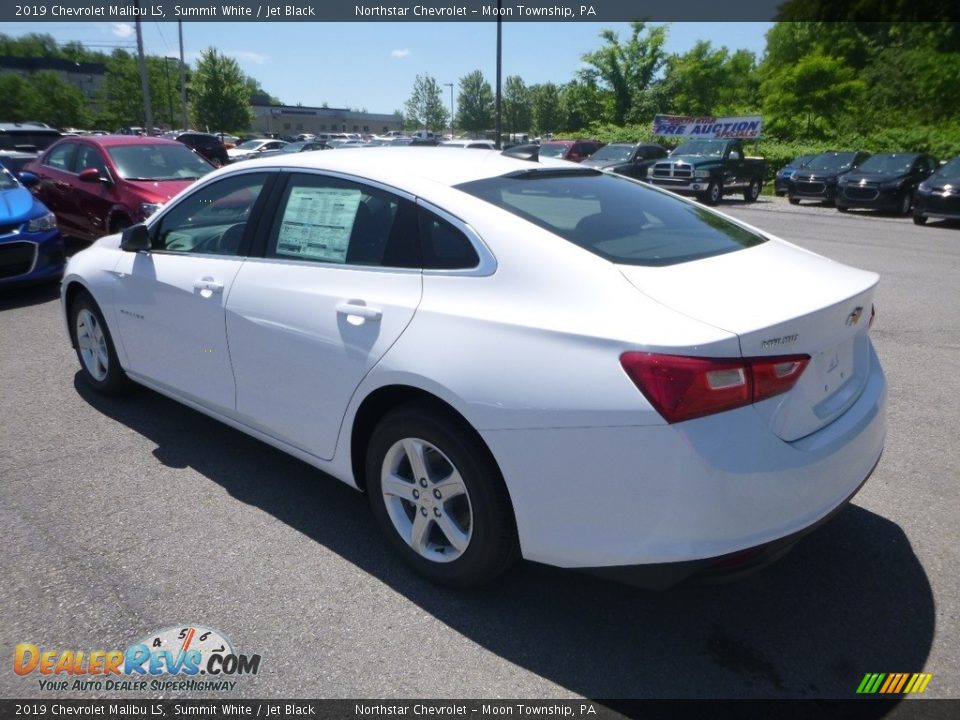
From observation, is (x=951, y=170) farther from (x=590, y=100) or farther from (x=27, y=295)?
(x=590, y=100)

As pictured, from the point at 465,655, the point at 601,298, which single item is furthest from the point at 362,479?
the point at 601,298

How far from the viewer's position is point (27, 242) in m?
7.51

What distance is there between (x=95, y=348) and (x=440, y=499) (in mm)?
3175

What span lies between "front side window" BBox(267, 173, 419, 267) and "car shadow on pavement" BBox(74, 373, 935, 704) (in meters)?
1.24

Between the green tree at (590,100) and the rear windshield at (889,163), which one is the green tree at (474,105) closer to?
the green tree at (590,100)

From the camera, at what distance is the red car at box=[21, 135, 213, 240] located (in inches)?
347

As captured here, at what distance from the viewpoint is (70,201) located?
31.2 ft

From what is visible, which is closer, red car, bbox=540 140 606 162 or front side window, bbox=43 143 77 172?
front side window, bbox=43 143 77 172

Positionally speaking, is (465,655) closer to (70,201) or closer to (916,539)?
(916,539)

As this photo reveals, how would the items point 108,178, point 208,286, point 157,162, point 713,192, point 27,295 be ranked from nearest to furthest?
point 208,286 → point 27,295 → point 108,178 → point 157,162 → point 713,192

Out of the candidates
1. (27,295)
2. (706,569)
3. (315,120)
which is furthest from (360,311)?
(315,120)

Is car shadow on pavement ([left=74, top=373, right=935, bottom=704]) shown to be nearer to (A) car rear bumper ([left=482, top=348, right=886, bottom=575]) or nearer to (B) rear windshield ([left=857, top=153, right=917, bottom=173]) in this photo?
(A) car rear bumper ([left=482, top=348, right=886, bottom=575])

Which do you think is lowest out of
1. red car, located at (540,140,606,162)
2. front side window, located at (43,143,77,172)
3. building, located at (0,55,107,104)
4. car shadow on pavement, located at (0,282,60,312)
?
→ car shadow on pavement, located at (0,282,60,312)

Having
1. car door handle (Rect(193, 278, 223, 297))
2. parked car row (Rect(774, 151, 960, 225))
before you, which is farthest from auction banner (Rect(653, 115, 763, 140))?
car door handle (Rect(193, 278, 223, 297))
